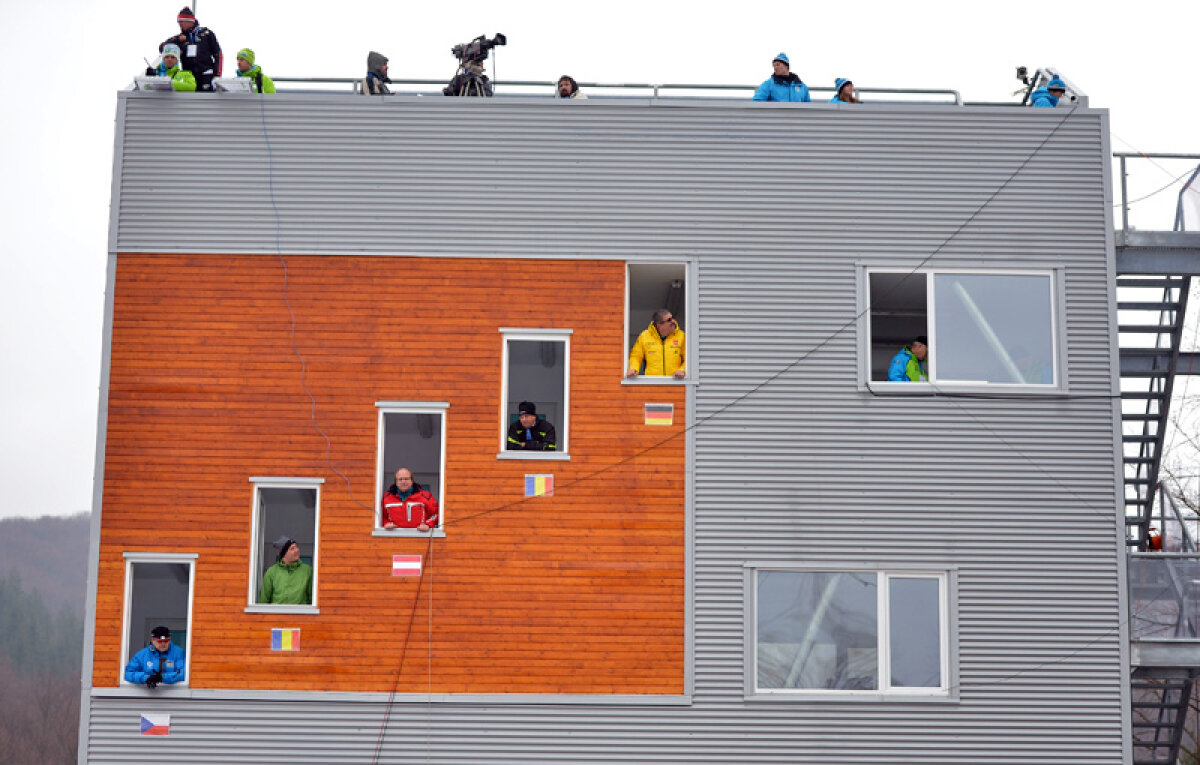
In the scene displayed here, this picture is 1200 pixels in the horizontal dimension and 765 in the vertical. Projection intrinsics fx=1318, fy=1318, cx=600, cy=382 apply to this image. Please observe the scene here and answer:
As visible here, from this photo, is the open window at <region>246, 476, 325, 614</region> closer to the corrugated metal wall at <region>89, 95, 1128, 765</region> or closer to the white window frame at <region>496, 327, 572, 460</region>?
the corrugated metal wall at <region>89, 95, 1128, 765</region>

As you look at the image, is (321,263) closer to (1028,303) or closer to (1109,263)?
(1028,303)

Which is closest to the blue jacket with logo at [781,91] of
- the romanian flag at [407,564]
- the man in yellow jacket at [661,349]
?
the man in yellow jacket at [661,349]

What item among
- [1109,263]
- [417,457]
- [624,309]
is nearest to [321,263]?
[624,309]

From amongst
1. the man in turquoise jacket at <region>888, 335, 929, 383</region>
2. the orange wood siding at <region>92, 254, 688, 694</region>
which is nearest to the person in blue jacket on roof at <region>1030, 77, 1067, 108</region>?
the man in turquoise jacket at <region>888, 335, 929, 383</region>

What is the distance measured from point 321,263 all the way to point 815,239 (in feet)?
21.3

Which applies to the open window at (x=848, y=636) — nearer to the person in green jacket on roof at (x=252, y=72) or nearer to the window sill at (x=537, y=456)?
the window sill at (x=537, y=456)

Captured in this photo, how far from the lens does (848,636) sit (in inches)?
648

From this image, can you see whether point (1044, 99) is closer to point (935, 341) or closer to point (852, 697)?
point (935, 341)

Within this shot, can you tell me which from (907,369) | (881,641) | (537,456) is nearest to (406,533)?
(537,456)

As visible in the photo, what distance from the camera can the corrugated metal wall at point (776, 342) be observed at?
53.6ft

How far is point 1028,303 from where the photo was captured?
56.7 feet

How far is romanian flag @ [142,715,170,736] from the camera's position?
16375 mm

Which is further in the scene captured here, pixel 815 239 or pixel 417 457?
pixel 417 457

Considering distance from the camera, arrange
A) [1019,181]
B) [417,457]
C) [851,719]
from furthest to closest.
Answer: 1. [417,457]
2. [1019,181]
3. [851,719]
